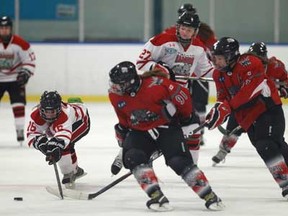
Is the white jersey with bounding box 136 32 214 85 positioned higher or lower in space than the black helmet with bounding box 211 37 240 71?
lower

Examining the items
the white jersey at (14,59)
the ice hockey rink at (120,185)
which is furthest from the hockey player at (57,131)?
the white jersey at (14,59)

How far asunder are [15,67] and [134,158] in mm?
3822

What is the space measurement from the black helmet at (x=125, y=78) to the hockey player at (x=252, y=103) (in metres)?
0.50

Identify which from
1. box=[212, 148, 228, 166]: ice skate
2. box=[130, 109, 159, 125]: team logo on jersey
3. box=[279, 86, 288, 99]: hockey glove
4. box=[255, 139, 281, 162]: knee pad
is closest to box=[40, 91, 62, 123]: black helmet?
box=[130, 109, 159, 125]: team logo on jersey

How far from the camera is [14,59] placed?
29.5 ft

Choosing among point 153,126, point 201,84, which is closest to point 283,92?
point 153,126

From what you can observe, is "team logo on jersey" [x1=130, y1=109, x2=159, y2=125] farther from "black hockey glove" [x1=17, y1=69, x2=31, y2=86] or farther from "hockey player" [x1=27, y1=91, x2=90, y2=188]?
"black hockey glove" [x1=17, y1=69, x2=31, y2=86]

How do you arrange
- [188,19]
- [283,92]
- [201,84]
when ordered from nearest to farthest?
[283,92] → [188,19] → [201,84]

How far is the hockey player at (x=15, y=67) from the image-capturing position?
8.75 metres

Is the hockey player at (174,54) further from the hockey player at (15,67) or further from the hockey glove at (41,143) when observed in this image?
the hockey player at (15,67)

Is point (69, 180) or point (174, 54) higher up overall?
point (174, 54)

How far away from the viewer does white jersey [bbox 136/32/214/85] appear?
689 centimetres

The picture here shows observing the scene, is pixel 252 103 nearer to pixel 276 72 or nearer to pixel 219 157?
pixel 276 72

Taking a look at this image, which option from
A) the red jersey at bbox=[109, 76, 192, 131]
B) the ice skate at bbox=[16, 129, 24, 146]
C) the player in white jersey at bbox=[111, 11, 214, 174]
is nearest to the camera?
the red jersey at bbox=[109, 76, 192, 131]
